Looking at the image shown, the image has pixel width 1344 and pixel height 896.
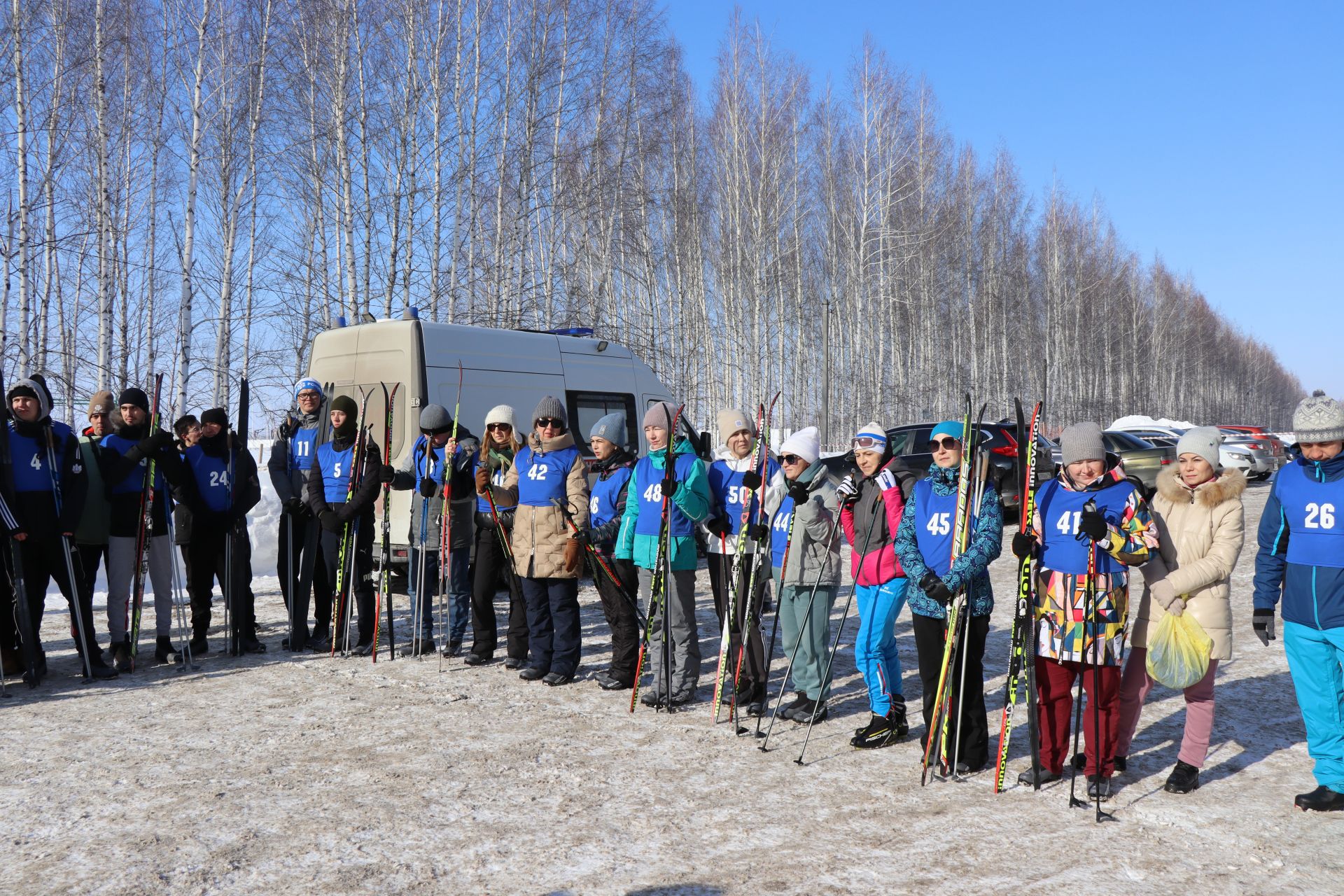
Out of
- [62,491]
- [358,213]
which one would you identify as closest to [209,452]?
[62,491]

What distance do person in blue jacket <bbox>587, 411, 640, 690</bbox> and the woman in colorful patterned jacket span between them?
8.62 feet

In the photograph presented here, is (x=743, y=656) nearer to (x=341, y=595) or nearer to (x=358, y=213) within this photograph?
(x=341, y=595)

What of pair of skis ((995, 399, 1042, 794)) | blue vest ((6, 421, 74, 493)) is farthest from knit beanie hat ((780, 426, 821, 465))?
blue vest ((6, 421, 74, 493))

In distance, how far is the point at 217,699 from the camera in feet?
19.5

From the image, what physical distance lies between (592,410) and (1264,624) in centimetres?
695

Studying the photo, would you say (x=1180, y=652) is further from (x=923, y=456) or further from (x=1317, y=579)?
(x=923, y=456)

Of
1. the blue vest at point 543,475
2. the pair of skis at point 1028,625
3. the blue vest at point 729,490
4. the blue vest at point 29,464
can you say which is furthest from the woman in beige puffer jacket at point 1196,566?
the blue vest at point 29,464

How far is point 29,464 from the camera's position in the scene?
633 cm

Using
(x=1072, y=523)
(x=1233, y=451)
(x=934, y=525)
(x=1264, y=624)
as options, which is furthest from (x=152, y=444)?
(x=1233, y=451)

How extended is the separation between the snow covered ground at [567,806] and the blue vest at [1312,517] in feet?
3.49

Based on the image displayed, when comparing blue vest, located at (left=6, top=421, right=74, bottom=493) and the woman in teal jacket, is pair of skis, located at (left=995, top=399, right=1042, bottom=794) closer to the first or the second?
the woman in teal jacket

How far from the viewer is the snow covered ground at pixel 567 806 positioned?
3.47m

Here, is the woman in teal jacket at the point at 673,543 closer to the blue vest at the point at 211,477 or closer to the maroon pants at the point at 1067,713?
the maroon pants at the point at 1067,713

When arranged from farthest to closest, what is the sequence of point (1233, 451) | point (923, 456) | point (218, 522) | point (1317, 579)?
point (1233, 451) < point (923, 456) < point (218, 522) < point (1317, 579)
